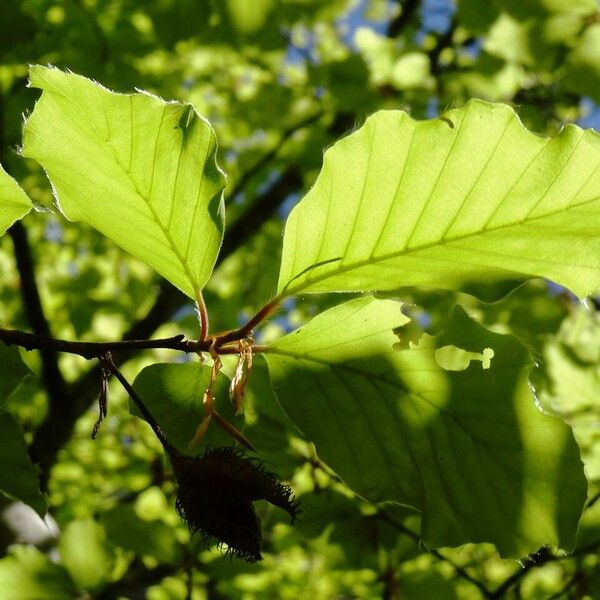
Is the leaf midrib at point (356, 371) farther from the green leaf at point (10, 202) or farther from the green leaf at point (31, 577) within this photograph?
the green leaf at point (31, 577)

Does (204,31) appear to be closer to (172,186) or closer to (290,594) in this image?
(172,186)

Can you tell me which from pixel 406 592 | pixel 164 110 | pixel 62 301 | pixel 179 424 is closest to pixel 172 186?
pixel 164 110

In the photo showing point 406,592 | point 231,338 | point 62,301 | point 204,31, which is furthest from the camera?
point 62,301

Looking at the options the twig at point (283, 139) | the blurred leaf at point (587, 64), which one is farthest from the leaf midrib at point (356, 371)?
the twig at point (283, 139)

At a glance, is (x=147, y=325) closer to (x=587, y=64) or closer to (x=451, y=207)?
(x=587, y=64)

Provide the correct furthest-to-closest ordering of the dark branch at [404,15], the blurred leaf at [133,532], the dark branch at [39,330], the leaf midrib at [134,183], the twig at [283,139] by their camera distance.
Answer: the dark branch at [404,15]
the twig at [283,139]
the dark branch at [39,330]
the blurred leaf at [133,532]
the leaf midrib at [134,183]

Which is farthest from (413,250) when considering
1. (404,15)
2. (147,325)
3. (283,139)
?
(404,15)
